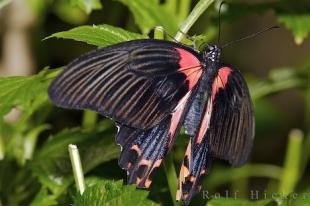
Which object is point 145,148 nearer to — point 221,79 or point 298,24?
point 221,79

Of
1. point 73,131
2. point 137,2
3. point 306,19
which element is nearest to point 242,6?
point 306,19

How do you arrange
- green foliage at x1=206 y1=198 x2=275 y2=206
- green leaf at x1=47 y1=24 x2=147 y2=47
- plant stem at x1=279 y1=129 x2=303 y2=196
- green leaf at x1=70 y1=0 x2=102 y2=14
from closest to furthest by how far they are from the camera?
green leaf at x1=47 y1=24 x2=147 y2=47 < green foliage at x1=206 y1=198 x2=275 y2=206 < green leaf at x1=70 y1=0 x2=102 y2=14 < plant stem at x1=279 y1=129 x2=303 y2=196

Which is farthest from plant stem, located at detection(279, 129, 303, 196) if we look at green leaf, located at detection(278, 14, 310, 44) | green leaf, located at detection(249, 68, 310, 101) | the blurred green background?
green leaf, located at detection(278, 14, 310, 44)

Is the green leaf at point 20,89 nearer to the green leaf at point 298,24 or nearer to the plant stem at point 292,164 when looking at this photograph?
the green leaf at point 298,24

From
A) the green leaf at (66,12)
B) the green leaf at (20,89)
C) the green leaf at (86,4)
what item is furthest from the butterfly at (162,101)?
the green leaf at (66,12)

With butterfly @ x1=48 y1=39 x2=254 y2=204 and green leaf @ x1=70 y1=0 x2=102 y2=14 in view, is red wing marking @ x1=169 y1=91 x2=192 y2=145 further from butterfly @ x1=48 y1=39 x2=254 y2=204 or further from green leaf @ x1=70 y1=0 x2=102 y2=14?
green leaf @ x1=70 y1=0 x2=102 y2=14

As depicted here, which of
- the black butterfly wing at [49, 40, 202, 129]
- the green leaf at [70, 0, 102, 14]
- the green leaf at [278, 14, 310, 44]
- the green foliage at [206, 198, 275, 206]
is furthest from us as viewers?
the green leaf at [278, 14, 310, 44]

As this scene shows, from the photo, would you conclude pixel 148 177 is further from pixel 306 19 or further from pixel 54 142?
pixel 306 19
